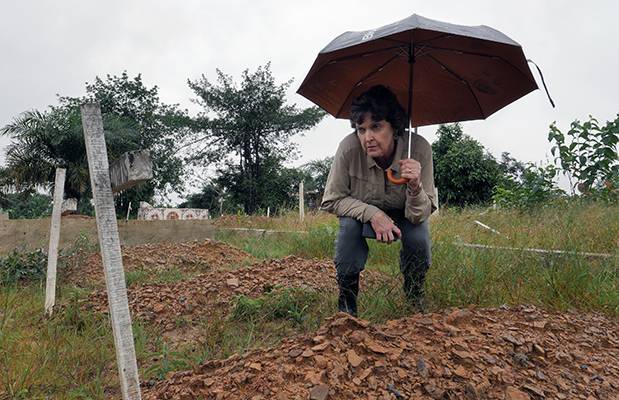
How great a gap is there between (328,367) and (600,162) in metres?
5.49

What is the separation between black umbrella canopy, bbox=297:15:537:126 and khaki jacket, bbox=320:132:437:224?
0.92 ft

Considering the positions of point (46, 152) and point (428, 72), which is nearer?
point (428, 72)

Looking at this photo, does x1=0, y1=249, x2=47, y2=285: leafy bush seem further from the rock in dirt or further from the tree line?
the tree line

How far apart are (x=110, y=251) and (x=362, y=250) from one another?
1.32 meters

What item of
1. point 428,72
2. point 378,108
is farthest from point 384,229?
point 428,72

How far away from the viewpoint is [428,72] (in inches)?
111

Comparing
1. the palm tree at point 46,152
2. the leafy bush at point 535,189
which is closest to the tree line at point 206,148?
the palm tree at point 46,152

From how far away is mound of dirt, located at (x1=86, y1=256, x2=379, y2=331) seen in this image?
10.0ft

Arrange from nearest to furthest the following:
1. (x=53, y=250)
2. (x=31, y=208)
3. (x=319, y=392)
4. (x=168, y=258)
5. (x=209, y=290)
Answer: (x=319, y=392) → (x=53, y=250) → (x=209, y=290) → (x=168, y=258) → (x=31, y=208)

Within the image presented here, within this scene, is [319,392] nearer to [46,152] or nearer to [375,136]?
[375,136]

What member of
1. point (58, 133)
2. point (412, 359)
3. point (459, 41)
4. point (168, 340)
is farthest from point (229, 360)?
point (58, 133)

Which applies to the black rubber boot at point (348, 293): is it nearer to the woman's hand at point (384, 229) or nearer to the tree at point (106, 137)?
the woman's hand at point (384, 229)

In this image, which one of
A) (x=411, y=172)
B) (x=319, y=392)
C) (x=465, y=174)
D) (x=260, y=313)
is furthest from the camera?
(x=465, y=174)

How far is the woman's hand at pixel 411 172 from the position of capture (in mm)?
2168
